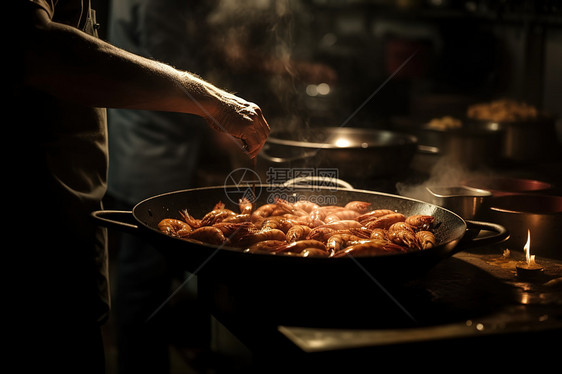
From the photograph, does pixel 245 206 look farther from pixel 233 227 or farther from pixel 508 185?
pixel 508 185

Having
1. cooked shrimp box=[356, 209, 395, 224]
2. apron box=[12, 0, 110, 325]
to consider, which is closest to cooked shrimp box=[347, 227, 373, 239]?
cooked shrimp box=[356, 209, 395, 224]

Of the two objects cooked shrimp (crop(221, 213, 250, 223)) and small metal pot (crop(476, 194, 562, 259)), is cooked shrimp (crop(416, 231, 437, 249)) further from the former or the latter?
cooked shrimp (crop(221, 213, 250, 223))

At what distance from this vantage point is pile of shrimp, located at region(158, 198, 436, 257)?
1609 mm

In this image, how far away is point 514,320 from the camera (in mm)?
1375

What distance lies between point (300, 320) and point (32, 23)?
1.06 metres

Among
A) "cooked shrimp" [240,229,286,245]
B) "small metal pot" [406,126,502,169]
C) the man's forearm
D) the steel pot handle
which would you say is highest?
the man's forearm

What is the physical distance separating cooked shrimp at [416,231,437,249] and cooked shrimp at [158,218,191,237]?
70 cm

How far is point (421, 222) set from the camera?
185 cm

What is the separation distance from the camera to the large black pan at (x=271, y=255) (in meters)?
1.32

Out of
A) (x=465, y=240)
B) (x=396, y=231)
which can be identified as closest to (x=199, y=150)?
(x=396, y=231)

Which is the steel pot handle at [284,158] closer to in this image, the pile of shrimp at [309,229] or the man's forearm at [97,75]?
the pile of shrimp at [309,229]

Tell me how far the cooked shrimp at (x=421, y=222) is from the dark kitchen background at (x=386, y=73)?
23.2 inches

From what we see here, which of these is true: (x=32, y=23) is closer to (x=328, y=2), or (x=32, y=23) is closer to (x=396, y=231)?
(x=396, y=231)

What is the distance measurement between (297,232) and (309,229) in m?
0.06
